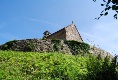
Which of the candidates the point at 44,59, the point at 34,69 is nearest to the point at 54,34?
the point at 44,59

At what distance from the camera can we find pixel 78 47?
3525cm

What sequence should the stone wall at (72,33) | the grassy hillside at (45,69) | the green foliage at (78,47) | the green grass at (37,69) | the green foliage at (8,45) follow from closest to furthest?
the grassy hillside at (45,69) < the green grass at (37,69) < the green foliage at (8,45) < the green foliage at (78,47) < the stone wall at (72,33)

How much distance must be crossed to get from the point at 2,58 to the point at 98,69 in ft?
39.4

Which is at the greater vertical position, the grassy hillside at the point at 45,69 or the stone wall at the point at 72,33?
the stone wall at the point at 72,33

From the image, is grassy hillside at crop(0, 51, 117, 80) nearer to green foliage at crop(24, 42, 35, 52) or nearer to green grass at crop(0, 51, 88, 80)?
green grass at crop(0, 51, 88, 80)

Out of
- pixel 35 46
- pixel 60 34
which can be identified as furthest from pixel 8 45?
pixel 60 34

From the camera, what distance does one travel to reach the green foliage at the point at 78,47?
34612 millimetres

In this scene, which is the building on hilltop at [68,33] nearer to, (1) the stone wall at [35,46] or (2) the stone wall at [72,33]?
(2) the stone wall at [72,33]

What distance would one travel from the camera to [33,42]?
33.6m

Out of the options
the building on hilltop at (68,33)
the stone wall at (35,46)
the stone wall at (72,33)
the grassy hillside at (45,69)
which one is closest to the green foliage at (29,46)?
the stone wall at (35,46)

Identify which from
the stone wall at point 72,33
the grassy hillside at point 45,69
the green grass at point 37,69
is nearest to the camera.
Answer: the grassy hillside at point 45,69

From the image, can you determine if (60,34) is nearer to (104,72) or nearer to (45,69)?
(45,69)

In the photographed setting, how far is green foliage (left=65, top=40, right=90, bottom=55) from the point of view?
3461 cm

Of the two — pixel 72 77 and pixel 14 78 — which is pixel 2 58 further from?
pixel 72 77
